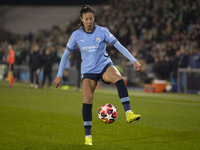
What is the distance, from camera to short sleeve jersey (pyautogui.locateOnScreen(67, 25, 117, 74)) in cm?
627

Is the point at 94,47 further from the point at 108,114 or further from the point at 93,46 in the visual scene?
the point at 108,114

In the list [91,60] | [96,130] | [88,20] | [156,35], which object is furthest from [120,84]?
[156,35]

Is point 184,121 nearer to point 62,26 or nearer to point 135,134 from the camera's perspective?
point 135,134

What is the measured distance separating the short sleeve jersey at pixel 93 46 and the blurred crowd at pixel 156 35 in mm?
13338

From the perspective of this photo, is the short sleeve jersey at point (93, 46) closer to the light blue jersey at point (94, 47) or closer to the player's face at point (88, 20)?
the light blue jersey at point (94, 47)

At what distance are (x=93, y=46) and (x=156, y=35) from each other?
1736cm

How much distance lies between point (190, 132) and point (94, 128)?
6.65 ft

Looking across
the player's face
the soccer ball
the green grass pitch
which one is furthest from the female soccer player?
the green grass pitch

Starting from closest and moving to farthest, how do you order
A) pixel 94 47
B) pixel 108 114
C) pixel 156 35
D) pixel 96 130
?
1. pixel 94 47
2. pixel 108 114
3. pixel 96 130
4. pixel 156 35

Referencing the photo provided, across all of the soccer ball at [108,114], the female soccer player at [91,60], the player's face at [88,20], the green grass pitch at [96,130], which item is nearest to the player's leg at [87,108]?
the female soccer player at [91,60]

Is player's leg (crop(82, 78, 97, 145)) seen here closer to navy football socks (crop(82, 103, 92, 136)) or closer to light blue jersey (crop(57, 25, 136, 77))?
navy football socks (crop(82, 103, 92, 136))

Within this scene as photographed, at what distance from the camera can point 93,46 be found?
20.5 ft

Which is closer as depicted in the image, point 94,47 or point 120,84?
point 120,84

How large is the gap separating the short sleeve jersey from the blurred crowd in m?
13.3
